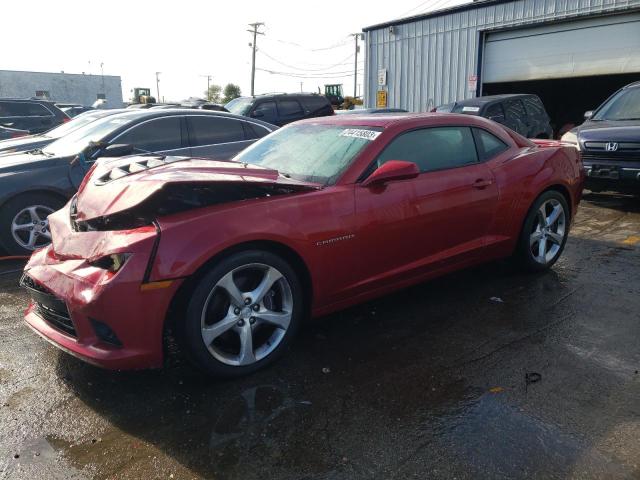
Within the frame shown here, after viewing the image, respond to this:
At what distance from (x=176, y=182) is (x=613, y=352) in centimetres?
282

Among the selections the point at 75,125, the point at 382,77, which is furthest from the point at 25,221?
the point at 382,77

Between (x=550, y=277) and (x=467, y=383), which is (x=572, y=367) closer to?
(x=467, y=383)

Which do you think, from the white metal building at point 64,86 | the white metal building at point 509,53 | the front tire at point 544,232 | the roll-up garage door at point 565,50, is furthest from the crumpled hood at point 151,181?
the white metal building at point 64,86

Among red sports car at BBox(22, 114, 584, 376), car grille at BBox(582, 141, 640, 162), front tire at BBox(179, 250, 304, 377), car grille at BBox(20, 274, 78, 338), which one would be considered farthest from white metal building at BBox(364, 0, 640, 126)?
car grille at BBox(20, 274, 78, 338)

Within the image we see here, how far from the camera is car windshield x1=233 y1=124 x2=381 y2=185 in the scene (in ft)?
11.4

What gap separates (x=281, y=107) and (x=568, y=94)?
1429cm

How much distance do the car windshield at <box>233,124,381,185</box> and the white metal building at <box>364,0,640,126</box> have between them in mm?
12867

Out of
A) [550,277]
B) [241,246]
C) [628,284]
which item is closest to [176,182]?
[241,246]

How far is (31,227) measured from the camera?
5.31 meters

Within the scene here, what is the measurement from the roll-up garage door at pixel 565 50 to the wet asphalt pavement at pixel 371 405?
496 inches

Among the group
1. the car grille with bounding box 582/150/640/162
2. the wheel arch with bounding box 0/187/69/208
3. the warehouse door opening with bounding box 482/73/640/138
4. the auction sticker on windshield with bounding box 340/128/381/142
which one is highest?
the warehouse door opening with bounding box 482/73/640/138

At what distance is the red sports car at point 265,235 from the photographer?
261cm

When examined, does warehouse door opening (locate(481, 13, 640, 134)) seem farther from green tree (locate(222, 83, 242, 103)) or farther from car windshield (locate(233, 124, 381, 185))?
green tree (locate(222, 83, 242, 103))

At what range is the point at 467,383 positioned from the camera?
113 inches
